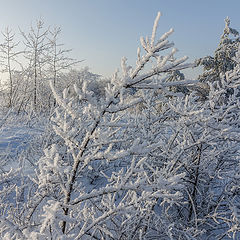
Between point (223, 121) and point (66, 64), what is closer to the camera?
point (223, 121)

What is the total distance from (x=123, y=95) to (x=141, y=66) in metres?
0.19

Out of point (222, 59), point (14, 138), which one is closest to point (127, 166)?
point (14, 138)

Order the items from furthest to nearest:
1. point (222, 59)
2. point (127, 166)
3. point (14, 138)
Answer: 1. point (222, 59)
2. point (14, 138)
3. point (127, 166)

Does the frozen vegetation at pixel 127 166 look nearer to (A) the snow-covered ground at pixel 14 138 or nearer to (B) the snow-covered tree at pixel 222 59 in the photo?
(A) the snow-covered ground at pixel 14 138

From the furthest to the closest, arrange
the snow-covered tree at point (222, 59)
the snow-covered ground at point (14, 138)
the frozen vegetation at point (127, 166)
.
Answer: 1. the snow-covered tree at point (222, 59)
2. the snow-covered ground at point (14, 138)
3. the frozen vegetation at point (127, 166)

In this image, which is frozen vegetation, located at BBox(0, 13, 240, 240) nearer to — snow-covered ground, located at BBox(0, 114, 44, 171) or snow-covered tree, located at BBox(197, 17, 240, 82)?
snow-covered ground, located at BBox(0, 114, 44, 171)

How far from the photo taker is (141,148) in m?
1.28

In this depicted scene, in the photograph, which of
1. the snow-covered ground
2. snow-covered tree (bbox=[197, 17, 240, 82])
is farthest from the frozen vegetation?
snow-covered tree (bbox=[197, 17, 240, 82])

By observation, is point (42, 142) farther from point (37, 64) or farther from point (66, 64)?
point (66, 64)

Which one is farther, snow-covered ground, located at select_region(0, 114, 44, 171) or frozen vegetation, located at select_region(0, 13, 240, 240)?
snow-covered ground, located at select_region(0, 114, 44, 171)

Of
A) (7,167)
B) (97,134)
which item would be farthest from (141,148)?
(7,167)

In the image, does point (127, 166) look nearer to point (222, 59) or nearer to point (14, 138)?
point (14, 138)

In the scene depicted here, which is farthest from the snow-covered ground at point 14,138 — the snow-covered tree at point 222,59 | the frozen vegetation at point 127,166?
the snow-covered tree at point 222,59

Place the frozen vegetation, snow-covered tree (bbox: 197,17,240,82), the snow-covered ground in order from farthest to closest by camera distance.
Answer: snow-covered tree (bbox: 197,17,240,82)
the snow-covered ground
the frozen vegetation
